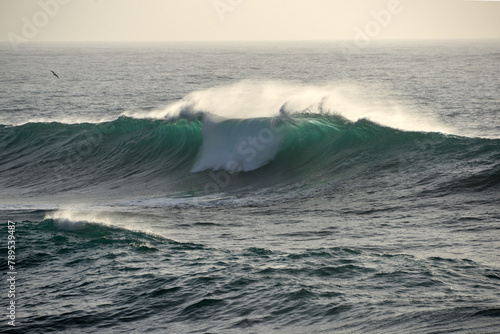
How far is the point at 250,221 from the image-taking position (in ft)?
41.4

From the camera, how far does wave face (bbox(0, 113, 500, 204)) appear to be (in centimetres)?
1630

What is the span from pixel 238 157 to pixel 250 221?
6184 mm

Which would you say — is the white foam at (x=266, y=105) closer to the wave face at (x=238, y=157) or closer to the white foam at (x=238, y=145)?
the wave face at (x=238, y=157)

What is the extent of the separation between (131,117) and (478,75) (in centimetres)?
4461

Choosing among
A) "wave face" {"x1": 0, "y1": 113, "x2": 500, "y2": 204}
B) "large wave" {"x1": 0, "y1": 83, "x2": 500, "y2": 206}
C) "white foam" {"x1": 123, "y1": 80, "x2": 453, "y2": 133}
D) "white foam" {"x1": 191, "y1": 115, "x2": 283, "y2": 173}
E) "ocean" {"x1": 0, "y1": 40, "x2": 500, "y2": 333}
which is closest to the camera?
"ocean" {"x1": 0, "y1": 40, "x2": 500, "y2": 333}

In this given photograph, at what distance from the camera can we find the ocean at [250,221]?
759 cm

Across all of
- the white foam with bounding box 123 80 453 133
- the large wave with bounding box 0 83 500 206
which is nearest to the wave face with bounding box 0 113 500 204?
the large wave with bounding box 0 83 500 206

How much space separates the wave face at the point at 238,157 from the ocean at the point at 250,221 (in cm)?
7

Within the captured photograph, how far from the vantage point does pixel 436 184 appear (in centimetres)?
1435

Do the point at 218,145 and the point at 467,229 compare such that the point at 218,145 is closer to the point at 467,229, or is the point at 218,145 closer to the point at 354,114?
the point at 354,114

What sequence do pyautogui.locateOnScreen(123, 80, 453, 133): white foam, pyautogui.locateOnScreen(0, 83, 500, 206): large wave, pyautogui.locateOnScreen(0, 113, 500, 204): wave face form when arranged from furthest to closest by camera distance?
pyautogui.locateOnScreen(123, 80, 453, 133): white foam, pyautogui.locateOnScreen(0, 83, 500, 206): large wave, pyautogui.locateOnScreen(0, 113, 500, 204): wave face

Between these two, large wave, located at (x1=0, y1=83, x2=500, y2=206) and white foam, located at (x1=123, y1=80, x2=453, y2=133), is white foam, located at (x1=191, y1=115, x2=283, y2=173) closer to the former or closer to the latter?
large wave, located at (x1=0, y1=83, x2=500, y2=206)

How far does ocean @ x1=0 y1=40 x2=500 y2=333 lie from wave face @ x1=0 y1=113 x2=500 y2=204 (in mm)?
73

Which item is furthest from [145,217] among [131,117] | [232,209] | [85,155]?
[131,117]
